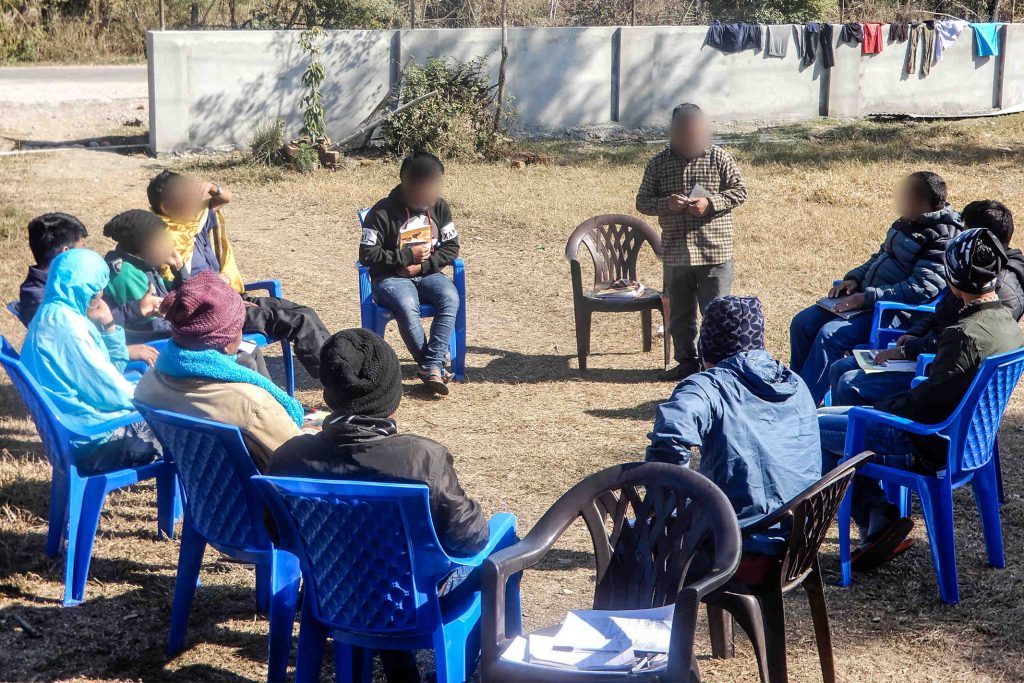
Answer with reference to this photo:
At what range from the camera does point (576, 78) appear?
52.7ft

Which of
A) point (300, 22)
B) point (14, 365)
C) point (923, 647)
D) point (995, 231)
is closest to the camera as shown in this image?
point (923, 647)

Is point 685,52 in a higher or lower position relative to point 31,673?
higher

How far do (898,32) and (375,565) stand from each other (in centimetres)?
1705

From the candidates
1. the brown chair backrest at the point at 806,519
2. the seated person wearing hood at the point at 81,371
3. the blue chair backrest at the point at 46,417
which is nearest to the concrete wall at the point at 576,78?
the seated person wearing hood at the point at 81,371

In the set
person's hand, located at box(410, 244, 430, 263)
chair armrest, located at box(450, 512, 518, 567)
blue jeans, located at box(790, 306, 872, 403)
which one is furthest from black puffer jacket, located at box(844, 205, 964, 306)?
chair armrest, located at box(450, 512, 518, 567)

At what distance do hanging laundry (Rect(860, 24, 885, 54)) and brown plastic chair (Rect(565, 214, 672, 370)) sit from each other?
11510 mm

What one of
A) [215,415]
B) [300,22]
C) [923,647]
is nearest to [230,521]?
[215,415]

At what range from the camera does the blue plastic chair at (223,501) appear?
338cm

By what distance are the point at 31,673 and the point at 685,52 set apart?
48.1 ft

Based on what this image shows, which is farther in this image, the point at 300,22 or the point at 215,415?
the point at 300,22

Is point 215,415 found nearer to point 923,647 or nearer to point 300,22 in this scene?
point 923,647

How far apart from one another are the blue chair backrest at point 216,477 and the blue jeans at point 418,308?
125 inches

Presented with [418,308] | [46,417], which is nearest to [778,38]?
[418,308]

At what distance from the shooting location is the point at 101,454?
4211mm
